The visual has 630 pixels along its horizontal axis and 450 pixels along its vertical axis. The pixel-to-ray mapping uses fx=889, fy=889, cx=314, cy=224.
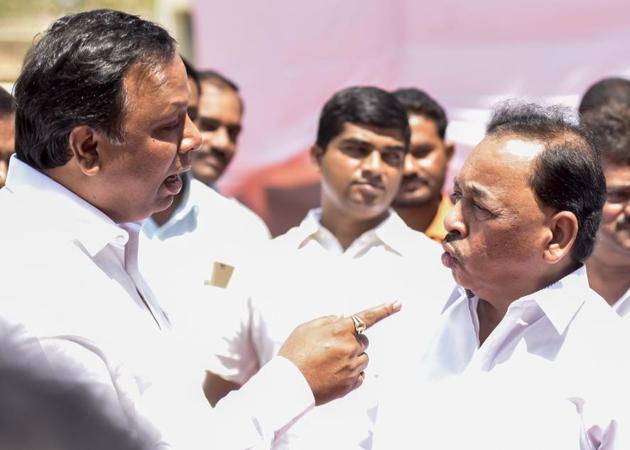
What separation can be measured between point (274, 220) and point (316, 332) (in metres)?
3.15

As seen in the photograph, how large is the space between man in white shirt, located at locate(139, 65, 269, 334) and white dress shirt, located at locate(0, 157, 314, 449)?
40.1 inches

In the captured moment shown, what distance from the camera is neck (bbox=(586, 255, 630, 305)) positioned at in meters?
2.93

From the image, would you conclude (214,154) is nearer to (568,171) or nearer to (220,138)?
(220,138)

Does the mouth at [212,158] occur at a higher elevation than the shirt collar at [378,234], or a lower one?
lower

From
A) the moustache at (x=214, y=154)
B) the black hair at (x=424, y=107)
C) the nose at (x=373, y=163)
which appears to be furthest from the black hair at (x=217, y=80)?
the nose at (x=373, y=163)

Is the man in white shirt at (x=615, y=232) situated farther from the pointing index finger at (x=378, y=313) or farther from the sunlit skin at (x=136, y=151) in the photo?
the sunlit skin at (x=136, y=151)

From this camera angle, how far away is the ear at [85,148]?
1.72 meters

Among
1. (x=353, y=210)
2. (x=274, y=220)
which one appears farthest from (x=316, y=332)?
(x=274, y=220)

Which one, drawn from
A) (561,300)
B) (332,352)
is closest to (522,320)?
(561,300)

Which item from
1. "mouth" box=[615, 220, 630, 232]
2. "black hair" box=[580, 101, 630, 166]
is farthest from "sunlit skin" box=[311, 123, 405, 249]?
"mouth" box=[615, 220, 630, 232]

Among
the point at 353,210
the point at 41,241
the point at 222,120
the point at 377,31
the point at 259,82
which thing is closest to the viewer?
the point at 41,241

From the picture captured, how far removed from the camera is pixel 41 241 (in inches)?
63.9

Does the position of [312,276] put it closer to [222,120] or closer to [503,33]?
[222,120]

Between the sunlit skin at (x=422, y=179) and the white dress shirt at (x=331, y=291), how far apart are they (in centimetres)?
67
